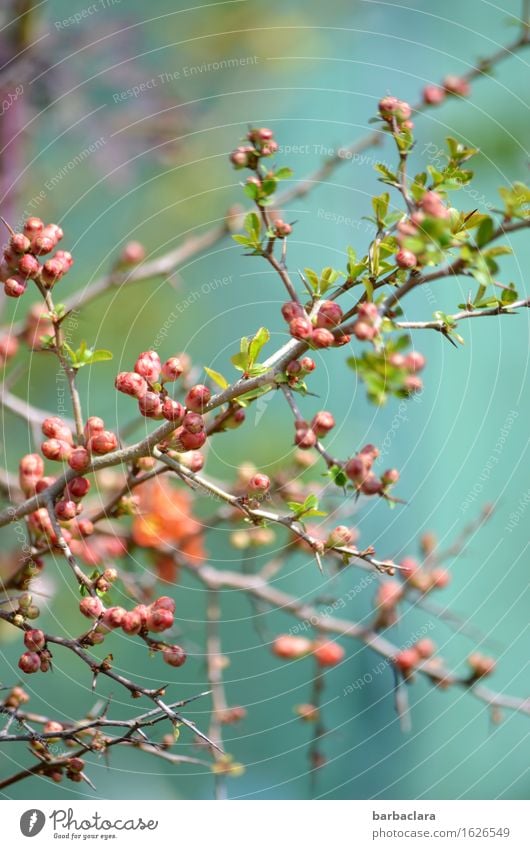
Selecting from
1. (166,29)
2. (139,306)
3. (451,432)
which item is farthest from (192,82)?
(451,432)

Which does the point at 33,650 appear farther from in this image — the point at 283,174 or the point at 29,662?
the point at 283,174

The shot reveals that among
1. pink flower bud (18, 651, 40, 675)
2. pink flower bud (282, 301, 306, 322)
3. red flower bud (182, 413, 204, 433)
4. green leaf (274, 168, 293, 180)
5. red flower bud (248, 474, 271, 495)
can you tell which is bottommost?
pink flower bud (18, 651, 40, 675)

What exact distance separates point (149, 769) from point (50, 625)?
29cm

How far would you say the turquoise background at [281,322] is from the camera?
87 centimetres

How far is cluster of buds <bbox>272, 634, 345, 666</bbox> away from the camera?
1.99 ft

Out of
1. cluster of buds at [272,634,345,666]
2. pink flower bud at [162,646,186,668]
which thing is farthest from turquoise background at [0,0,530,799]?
pink flower bud at [162,646,186,668]

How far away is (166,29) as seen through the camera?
956mm

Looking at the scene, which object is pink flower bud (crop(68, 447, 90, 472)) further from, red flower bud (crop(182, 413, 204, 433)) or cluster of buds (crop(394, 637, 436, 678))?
cluster of buds (crop(394, 637, 436, 678))

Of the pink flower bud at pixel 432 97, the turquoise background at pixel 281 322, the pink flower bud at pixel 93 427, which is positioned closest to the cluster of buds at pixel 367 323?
the pink flower bud at pixel 93 427

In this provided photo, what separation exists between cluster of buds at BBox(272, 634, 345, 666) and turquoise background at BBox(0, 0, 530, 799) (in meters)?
0.20

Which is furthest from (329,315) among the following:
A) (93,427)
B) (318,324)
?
(93,427)

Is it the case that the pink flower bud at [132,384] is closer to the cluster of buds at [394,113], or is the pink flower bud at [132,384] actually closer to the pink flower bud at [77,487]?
the pink flower bud at [77,487]
